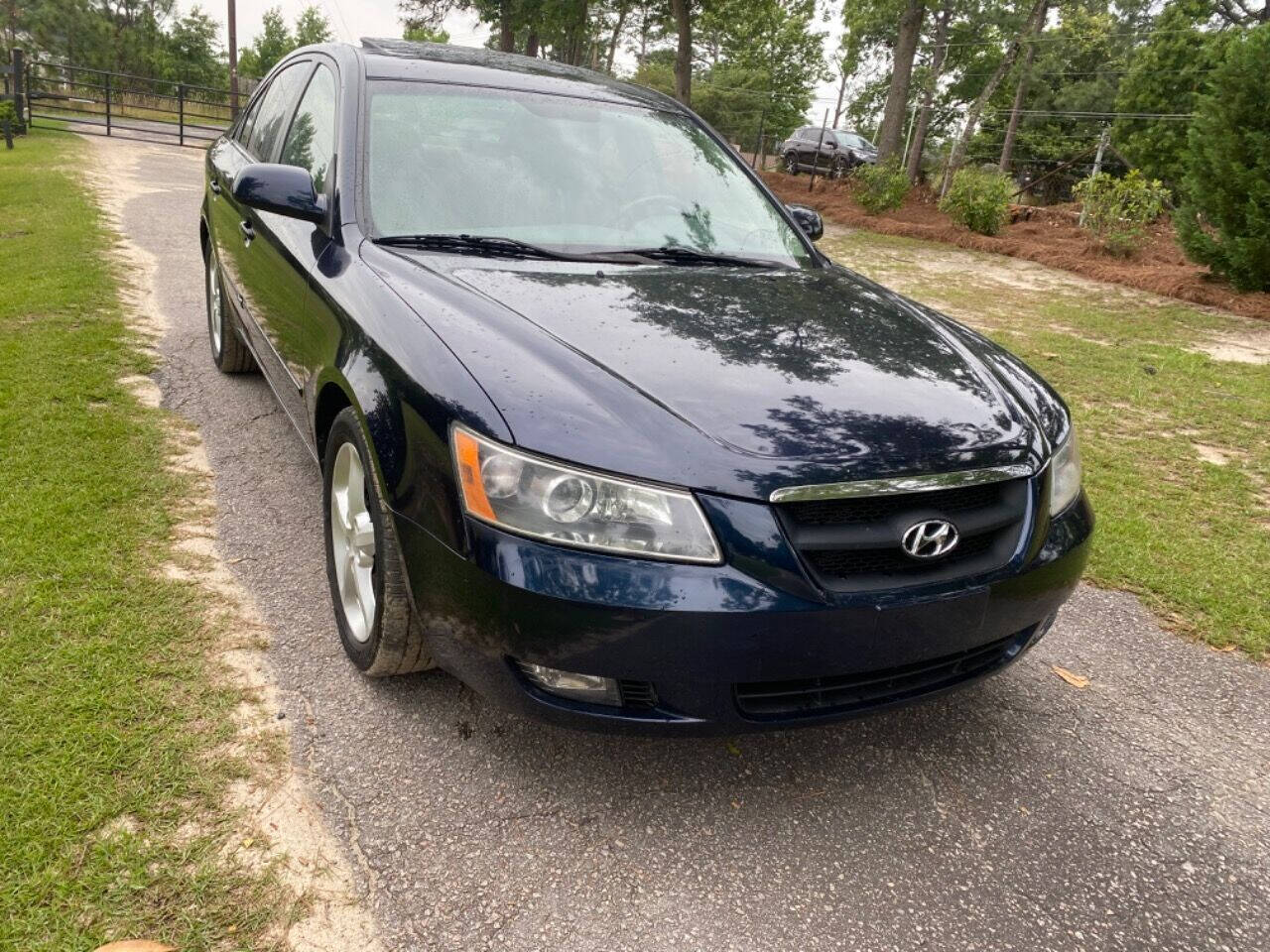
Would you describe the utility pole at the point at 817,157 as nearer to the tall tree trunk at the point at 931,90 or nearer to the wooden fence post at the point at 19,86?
the tall tree trunk at the point at 931,90

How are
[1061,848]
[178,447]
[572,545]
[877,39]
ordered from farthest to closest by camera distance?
[877,39], [178,447], [1061,848], [572,545]

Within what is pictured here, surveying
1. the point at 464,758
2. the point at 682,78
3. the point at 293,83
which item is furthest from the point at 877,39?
the point at 464,758

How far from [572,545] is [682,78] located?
2099 centimetres

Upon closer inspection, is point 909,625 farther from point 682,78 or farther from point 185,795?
point 682,78

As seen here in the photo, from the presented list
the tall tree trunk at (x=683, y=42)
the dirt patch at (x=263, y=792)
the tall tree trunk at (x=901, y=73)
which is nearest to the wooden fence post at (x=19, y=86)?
the tall tree trunk at (x=683, y=42)

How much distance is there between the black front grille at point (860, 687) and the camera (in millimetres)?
1859

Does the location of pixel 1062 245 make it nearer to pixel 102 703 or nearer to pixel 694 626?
pixel 694 626

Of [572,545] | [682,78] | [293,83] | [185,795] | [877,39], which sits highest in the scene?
[877,39]

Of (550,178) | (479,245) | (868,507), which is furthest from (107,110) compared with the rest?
(868,507)

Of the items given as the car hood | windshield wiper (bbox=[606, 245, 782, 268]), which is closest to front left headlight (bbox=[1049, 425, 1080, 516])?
the car hood

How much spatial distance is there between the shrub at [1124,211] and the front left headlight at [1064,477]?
39.2 feet

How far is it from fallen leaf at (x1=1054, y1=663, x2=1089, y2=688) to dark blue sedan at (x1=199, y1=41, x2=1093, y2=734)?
1.81 feet

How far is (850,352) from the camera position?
2.29m

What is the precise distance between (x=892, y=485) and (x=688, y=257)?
1323 millimetres
